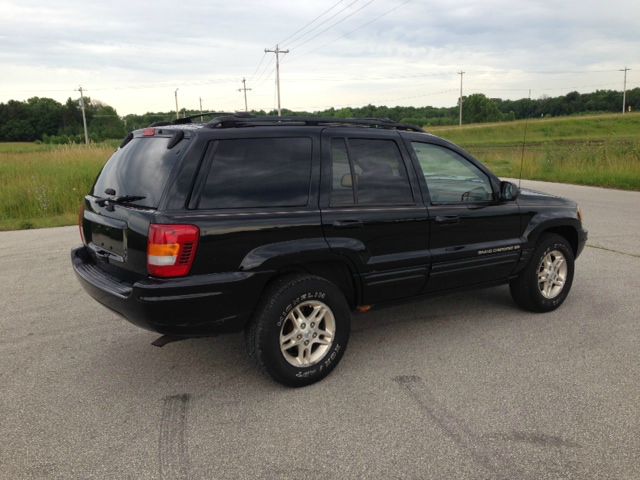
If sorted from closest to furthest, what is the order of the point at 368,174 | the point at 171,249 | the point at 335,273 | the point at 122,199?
the point at 171,249
the point at 122,199
the point at 335,273
the point at 368,174

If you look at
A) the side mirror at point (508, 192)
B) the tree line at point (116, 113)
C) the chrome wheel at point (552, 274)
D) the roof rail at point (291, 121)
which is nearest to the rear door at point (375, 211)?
the roof rail at point (291, 121)

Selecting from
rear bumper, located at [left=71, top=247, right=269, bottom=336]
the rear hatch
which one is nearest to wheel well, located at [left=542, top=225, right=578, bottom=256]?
rear bumper, located at [left=71, top=247, right=269, bottom=336]

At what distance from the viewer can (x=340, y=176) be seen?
367cm

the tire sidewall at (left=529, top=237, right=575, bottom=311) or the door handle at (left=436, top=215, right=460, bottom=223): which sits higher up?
the door handle at (left=436, top=215, right=460, bottom=223)

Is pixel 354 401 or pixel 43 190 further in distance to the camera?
pixel 43 190

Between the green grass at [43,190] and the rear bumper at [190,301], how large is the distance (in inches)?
329

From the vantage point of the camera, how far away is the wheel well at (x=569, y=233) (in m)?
4.99

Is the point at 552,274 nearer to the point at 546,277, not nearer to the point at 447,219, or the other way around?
the point at 546,277

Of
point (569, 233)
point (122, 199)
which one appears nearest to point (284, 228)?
point (122, 199)

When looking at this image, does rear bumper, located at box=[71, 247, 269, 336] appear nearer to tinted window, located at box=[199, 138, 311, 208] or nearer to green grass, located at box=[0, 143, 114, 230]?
tinted window, located at box=[199, 138, 311, 208]

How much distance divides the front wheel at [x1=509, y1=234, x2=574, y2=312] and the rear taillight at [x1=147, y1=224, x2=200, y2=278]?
311 centimetres

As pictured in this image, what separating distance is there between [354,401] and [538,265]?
7.91 ft

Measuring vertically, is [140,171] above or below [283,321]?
above

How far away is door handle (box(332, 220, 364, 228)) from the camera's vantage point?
11.7 ft
